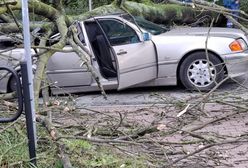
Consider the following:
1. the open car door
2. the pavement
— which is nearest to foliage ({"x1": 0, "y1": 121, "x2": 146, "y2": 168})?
the pavement

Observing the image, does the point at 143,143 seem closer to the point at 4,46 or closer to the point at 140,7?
the point at 4,46

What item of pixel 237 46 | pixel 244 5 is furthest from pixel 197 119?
pixel 244 5

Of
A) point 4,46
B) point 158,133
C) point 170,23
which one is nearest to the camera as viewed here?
point 158,133

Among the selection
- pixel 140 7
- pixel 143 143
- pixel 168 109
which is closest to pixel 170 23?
pixel 140 7

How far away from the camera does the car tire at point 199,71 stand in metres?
8.55

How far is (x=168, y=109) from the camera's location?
6.43 m

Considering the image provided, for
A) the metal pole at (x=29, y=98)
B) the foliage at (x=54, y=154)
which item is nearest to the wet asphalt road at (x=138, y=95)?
the foliage at (x=54, y=154)

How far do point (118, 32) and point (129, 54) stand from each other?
0.51 m

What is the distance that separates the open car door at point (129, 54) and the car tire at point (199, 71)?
0.52 meters

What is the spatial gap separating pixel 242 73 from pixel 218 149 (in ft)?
12.9

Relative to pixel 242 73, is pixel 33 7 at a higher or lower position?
higher

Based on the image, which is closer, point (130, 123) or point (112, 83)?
point (130, 123)

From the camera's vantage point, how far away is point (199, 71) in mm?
8672

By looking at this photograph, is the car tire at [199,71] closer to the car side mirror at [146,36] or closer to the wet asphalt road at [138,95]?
the wet asphalt road at [138,95]
